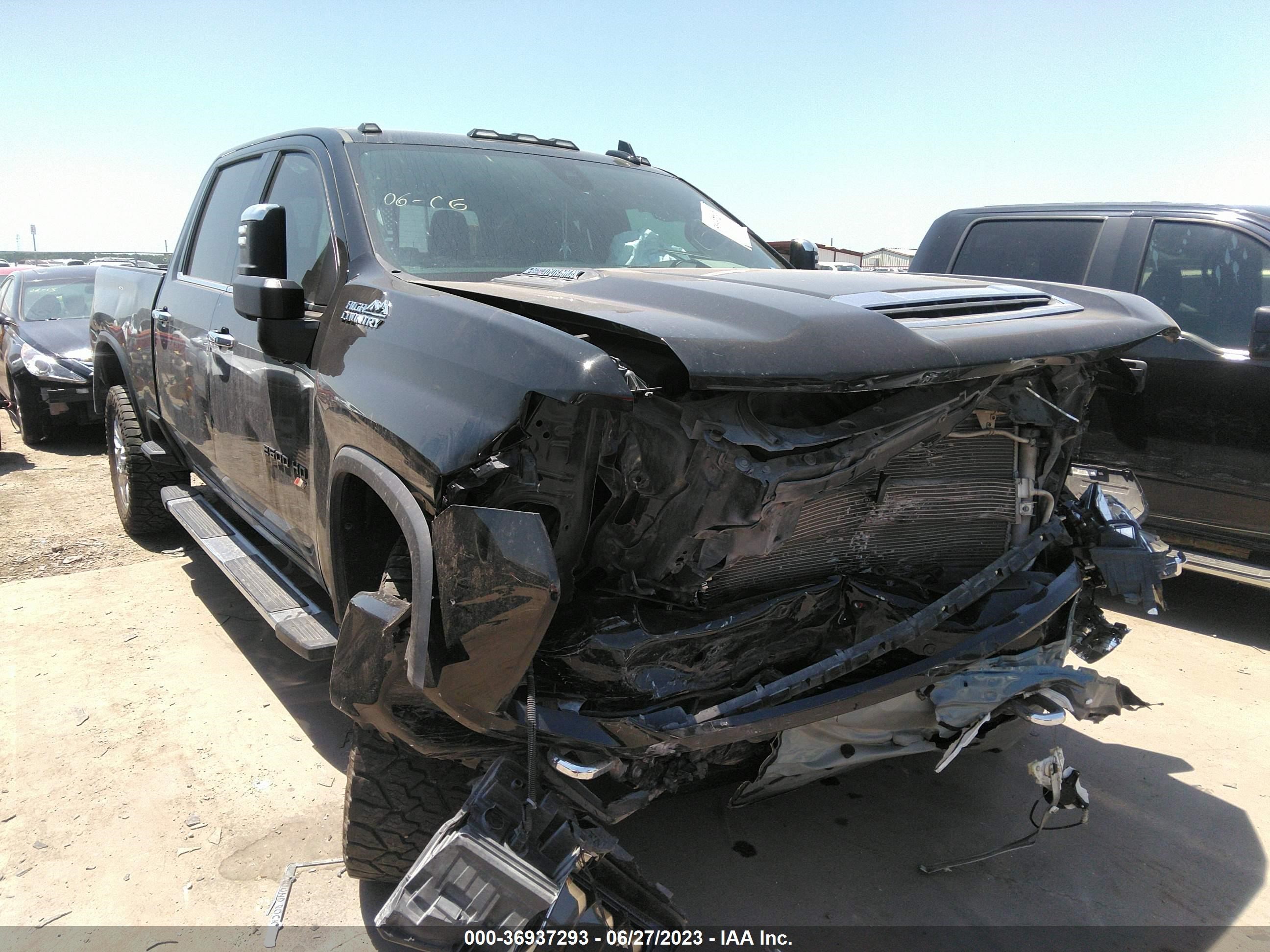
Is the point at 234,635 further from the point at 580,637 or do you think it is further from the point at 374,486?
→ the point at 580,637

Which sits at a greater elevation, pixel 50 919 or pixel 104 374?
pixel 104 374

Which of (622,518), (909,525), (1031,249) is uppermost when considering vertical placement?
(1031,249)

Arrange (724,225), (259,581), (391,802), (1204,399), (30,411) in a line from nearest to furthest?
(391,802) < (259,581) < (724,225) < (1204,399) < (30,411)

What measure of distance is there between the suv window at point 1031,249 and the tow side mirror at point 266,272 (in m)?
3.80

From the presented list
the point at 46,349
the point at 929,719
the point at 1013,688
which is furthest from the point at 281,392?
the point at 46,349

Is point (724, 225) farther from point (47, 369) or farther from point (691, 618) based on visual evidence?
point (47, 369)

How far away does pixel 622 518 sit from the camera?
2.06 meters

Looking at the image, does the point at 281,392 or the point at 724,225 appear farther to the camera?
the point at 724,225

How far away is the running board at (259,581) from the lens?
272cm

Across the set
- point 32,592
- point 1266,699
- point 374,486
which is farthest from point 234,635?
point 1266,699

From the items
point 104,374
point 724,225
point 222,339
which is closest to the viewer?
point 222,339

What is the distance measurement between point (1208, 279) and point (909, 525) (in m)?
3.25

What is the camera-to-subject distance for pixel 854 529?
2402mm

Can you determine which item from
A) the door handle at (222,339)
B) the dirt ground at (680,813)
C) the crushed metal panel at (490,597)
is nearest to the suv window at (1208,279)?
the dirt ground at (680,813)
